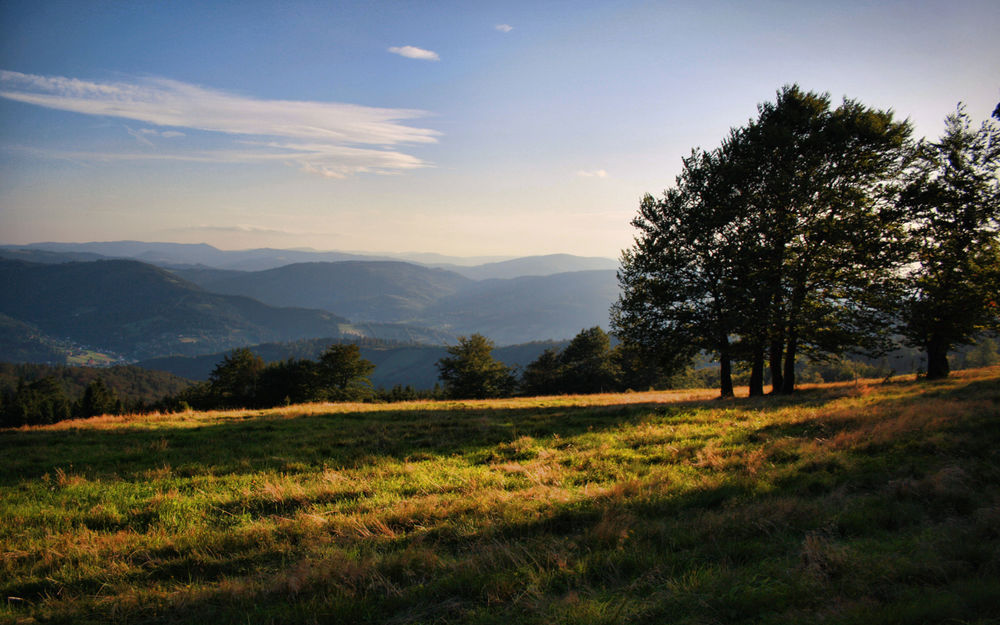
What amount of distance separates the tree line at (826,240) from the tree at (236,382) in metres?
67.4

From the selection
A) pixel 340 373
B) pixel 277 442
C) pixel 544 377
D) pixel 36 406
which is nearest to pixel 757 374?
pixel 277 442

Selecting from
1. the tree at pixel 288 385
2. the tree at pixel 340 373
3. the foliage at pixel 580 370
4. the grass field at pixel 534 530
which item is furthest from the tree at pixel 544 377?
the grass field at pixel 534 530

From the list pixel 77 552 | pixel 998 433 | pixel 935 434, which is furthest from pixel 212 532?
pixel 998 433

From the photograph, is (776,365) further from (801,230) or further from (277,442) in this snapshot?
(277,442)

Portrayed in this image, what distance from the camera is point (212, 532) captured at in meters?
5.98

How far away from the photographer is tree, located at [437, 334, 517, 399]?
215ft

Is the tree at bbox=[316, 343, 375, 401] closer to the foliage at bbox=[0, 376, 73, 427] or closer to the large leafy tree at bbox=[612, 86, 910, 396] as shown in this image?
the foliage at bbox=[0, 376, 73, 427]

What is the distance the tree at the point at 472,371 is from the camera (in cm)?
6550

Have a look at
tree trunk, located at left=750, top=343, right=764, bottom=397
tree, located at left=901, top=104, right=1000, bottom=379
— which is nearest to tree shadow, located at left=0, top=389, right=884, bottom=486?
tree trunk, located at left=750, top=343, right=764, bottom=397

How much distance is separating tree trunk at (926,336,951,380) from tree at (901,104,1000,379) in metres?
1.59

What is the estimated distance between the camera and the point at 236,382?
227ft

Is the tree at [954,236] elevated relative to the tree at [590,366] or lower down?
elevated

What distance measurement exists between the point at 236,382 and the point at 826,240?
77.6 metres

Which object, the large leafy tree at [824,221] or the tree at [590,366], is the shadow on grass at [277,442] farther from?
the tree at [590,366]
